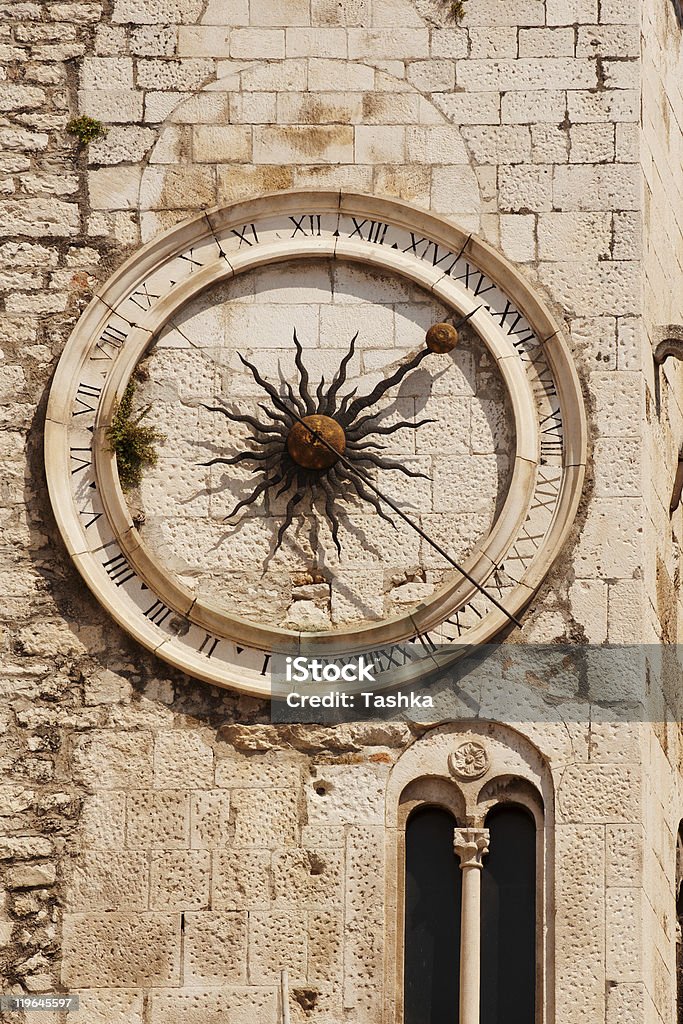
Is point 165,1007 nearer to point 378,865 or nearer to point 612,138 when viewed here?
point 378,865

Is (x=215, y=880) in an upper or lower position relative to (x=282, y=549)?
lower

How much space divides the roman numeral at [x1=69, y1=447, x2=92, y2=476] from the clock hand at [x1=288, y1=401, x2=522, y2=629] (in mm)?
1155

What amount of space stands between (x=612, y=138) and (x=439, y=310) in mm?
1439

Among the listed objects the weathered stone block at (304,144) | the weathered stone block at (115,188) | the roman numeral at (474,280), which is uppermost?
the weathered stone block at (304,144)

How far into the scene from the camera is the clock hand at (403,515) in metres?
16.3

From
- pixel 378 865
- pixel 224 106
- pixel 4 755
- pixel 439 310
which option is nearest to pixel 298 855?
pixel 378 865

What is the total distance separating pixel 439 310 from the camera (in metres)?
16.9

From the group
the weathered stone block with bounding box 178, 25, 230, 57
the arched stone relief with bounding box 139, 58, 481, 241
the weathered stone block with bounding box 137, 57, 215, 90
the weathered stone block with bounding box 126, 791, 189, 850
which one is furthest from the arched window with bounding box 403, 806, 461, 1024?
the weathered stone block with bounding box 178, 25, 230, 57

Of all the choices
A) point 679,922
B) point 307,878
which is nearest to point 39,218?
point 307,878

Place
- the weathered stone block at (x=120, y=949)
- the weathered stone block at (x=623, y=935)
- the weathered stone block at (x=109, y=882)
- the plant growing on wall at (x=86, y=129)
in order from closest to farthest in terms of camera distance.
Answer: the weathered stone block at (x=623, y=935) → the weathered stone block at (x=120, y=949) → the weathered stone block at (x=109, y=882) → the plant growing on wall at (x=86, y=129)

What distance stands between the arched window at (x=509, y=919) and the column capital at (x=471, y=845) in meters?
0.09

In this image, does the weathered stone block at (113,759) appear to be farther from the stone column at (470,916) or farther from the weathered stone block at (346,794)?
the stone column at (470,916)

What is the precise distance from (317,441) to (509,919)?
9.27 feet

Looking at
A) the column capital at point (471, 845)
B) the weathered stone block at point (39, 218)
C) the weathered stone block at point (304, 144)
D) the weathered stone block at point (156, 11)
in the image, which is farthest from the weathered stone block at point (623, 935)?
the weathered stone block at point (156, 11)
